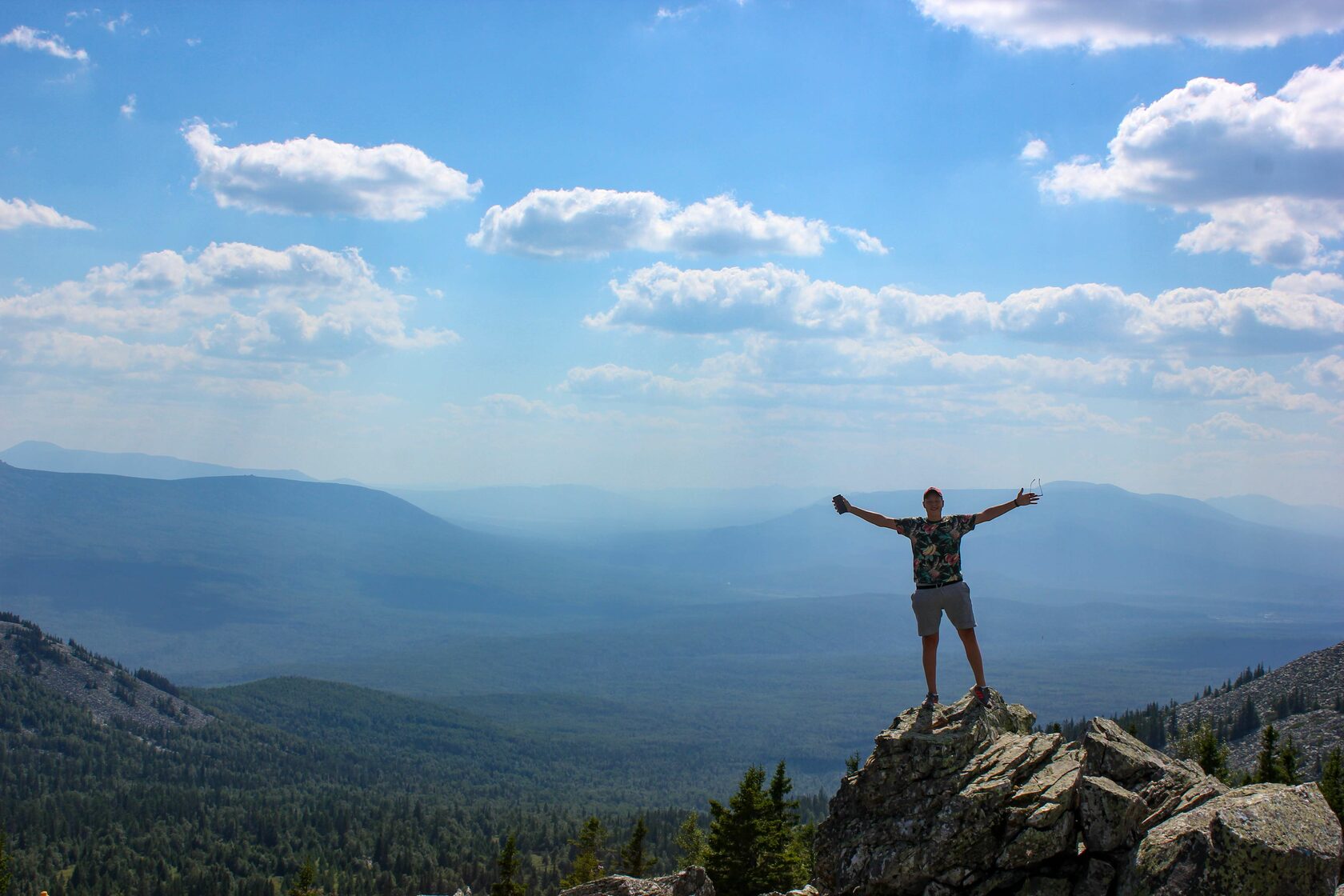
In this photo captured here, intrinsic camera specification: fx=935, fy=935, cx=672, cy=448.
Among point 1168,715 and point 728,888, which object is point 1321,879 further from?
point 1168,715

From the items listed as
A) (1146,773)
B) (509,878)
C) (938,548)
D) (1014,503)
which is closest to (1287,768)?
(509,878)

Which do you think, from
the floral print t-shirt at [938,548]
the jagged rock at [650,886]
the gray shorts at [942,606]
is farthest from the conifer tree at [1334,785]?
the jagged rock at [650,886]

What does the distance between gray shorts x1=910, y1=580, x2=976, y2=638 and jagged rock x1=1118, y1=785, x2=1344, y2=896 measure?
5.19 metres

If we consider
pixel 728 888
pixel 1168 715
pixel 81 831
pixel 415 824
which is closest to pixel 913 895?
pixel 728 888

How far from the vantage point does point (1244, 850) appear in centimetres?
1398

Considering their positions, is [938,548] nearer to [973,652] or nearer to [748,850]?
[973,652]

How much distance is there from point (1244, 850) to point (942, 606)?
6678 millimetres

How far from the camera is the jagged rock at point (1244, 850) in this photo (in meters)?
13.9

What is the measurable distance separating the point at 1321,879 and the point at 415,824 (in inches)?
8201

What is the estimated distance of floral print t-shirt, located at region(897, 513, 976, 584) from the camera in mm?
19281

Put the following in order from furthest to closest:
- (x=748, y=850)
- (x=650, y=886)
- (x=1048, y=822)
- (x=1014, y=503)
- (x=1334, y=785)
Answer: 1. (x=1334, y=785)
2. (x=748, y=850)
3. (x=650, y=886)
4. (x=1014, y=503)
5. (x=1048, y=822)

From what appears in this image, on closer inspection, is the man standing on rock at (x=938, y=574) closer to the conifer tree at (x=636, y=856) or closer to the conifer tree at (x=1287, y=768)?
the conifer tree at (x=636, y=856)

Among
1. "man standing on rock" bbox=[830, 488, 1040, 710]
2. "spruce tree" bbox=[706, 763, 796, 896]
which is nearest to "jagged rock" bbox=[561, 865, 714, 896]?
"man standing on rock" bbox=[830, 488, 1040, 710]

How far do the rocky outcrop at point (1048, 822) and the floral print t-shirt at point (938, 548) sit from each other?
8.83 ft
